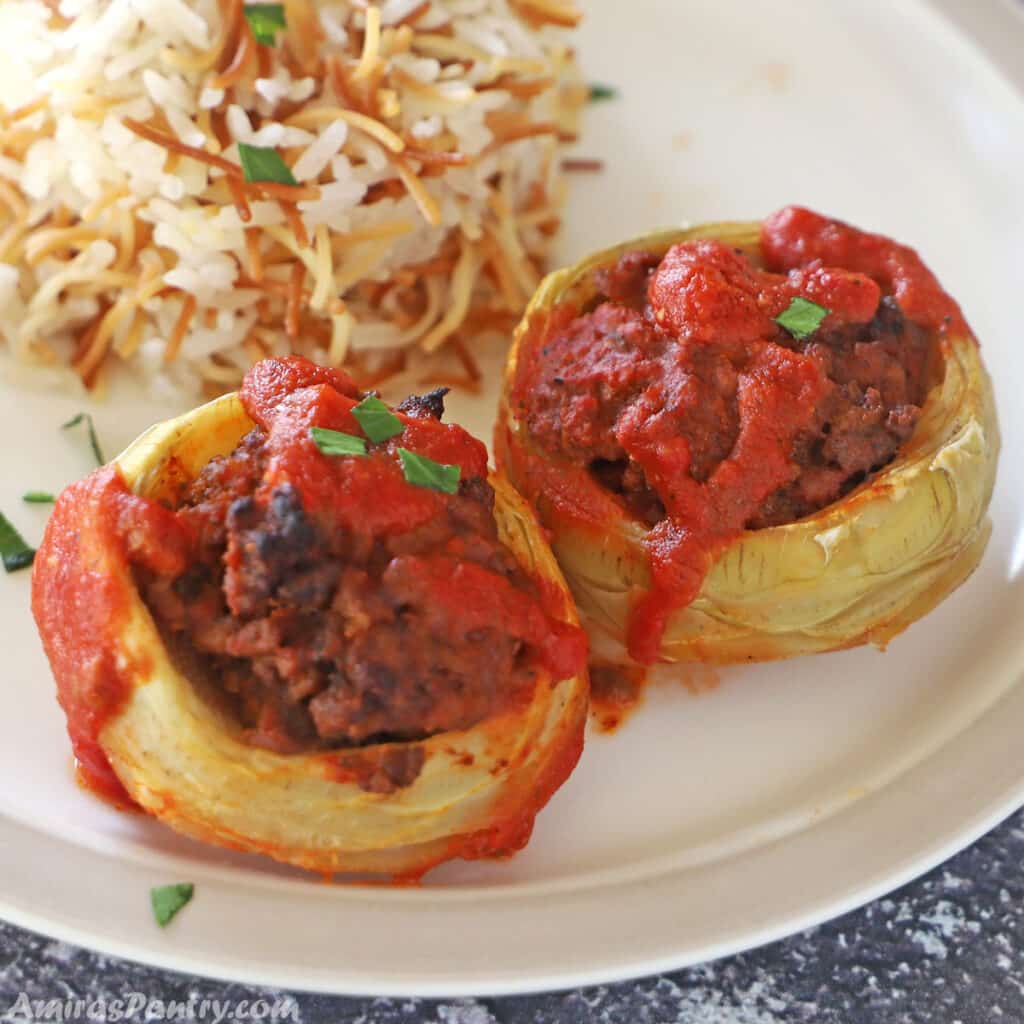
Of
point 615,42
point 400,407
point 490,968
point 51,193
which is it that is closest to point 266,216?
point 51,193

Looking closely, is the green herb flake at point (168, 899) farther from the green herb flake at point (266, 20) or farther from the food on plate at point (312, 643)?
the green herb flake at point (266, 20)

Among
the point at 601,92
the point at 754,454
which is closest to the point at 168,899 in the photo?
the point at 754,454

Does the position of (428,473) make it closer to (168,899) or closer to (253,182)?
(168,899)

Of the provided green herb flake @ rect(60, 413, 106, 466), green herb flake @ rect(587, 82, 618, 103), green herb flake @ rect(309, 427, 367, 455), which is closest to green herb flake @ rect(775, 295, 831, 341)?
green herb flake @ rect(309, 427, 367, 455)

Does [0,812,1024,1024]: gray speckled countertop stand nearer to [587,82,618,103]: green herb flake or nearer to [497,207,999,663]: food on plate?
[497,207,999,663]: food on plate

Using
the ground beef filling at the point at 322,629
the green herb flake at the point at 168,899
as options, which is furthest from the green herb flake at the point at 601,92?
the green herb flake at the point at 168,899

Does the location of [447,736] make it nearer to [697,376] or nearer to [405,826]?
[405,826]
